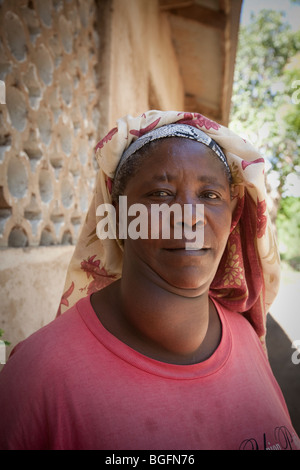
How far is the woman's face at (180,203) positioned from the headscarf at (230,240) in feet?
0.40

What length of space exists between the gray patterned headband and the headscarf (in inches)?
1.2

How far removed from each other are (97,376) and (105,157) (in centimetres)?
75

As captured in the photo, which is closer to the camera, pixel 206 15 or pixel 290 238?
pixel 206 15

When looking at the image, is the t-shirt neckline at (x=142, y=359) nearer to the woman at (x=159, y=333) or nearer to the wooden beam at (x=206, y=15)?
the woman at (x=159, y=333)

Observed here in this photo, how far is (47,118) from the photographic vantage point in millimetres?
2305

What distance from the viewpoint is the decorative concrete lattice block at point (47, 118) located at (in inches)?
75.3

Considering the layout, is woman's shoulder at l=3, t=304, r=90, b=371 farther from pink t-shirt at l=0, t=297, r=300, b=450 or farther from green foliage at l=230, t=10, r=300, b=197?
green foliage at l=230, t=10, r=300, b=197

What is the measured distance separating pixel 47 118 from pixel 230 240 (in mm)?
1291

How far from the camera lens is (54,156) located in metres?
2.44

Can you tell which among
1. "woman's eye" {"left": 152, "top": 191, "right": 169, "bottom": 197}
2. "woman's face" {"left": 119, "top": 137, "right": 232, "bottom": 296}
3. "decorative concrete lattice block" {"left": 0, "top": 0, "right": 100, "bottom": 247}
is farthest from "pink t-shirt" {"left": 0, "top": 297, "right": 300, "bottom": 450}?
"decorative concrete lattice block" {"left": 0, "top": 0, "right": 100, "bottom": 247}

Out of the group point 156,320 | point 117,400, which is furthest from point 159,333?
point 117,400

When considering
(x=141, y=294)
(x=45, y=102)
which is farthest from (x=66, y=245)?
(x=141, y=294)

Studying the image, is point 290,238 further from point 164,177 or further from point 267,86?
point 164,177

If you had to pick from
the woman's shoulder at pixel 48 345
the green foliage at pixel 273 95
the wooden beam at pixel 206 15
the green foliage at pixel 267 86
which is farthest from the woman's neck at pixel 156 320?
the green foliage at pixel 273 95
